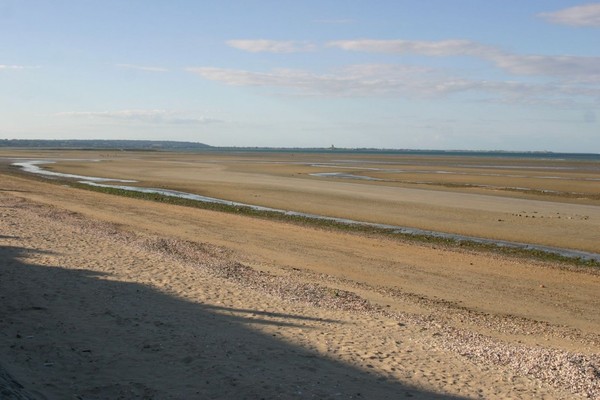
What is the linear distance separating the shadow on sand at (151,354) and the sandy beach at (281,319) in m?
0.03

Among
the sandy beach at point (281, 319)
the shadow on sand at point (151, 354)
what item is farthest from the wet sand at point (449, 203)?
the shadow on sand at point (151, 354)

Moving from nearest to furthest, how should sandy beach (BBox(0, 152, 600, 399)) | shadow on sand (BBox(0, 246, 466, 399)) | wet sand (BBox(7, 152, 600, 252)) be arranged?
shadow on sand (BBox(0, 246, 466, 399))
sandy beach (BBox(0, 152, 600, 399))
wet sand (BBox(7, 152, 600, 252))

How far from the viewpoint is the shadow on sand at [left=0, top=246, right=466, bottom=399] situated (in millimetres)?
7270

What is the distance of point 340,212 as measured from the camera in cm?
2925

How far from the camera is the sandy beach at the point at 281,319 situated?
7809 mm

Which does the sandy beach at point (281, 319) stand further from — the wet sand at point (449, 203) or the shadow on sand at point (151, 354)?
the wet sand at point (449, 203)

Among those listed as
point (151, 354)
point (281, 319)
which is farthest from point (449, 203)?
point (151, 354)

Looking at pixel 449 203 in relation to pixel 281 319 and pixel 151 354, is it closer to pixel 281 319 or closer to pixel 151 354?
pixel 281 319

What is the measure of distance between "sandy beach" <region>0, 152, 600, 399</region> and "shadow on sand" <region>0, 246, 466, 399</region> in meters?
0.03

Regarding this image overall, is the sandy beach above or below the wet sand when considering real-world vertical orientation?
below

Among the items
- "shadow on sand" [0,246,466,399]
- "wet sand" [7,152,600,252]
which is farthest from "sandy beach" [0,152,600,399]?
"wet sand" [7,152,600,252]

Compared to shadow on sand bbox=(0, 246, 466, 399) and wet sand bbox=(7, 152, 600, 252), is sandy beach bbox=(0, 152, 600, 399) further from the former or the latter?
wet sand bbox=(7, 152, 600, 252)

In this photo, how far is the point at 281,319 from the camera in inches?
426

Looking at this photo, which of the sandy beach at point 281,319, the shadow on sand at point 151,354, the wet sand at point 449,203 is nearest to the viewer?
the shadow on sand at point 151,354
